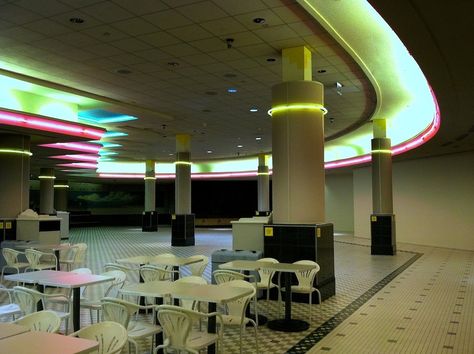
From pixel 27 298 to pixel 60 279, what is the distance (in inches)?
25.4

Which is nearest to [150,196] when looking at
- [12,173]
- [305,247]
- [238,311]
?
[12,173]

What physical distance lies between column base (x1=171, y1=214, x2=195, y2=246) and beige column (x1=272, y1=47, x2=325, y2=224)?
926 centimetres

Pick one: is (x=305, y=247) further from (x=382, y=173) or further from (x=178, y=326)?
(x=382, y=173)

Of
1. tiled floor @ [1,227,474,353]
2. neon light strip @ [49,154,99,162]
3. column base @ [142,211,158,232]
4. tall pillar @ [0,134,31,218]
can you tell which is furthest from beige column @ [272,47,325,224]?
column base @ [142,211,158,232]

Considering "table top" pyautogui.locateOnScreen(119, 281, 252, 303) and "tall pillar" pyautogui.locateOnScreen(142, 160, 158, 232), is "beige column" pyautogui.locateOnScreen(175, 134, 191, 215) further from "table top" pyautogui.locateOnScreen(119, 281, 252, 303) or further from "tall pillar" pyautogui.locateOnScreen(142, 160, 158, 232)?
"table top" pyautogui.locateOnScreen(119, 281, 252, 303)

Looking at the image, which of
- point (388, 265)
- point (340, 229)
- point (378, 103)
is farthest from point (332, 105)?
point (340, 229)

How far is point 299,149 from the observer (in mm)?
7531

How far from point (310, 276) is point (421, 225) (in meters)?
12.5

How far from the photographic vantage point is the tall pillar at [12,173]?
37.2 ft

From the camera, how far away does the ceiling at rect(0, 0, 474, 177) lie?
5938mm

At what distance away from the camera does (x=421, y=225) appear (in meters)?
17.3

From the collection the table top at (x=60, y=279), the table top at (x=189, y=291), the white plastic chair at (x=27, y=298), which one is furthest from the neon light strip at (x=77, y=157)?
the table top at (x=189, y=291)

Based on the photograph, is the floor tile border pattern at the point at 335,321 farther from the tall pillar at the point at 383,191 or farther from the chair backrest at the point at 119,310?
the tall pillar at the point at 383,191

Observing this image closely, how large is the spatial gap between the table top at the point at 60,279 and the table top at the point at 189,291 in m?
0.58
